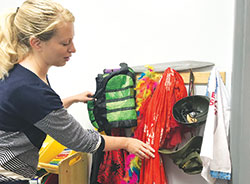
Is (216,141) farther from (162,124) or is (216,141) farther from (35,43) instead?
(35,43)

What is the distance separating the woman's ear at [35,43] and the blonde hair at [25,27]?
12 mm

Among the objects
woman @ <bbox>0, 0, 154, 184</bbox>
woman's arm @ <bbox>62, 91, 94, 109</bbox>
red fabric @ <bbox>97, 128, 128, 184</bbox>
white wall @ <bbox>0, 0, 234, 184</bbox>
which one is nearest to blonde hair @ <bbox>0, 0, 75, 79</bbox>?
woman @ <bbox>0, 0, 154, 184</bbox>

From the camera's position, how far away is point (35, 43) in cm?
107

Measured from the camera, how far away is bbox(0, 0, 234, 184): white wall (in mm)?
1445

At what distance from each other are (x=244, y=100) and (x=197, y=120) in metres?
0.47

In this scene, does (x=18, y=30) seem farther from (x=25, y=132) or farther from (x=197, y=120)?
(x=197, y=120)

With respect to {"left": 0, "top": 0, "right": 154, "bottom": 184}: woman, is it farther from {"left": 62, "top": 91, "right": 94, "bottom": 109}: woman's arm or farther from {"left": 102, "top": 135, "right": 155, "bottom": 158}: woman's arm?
{"left": 62, "top": 91, "right": 94, "bottom": 109}: woman's arm

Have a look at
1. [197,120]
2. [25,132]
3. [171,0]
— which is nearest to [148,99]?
[197,120]

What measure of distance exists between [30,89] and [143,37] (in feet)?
2.90

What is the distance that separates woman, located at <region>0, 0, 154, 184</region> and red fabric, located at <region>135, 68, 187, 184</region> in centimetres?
44

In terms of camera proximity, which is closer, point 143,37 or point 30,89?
point 30,89

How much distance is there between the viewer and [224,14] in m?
1.42

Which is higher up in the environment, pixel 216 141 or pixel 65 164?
pixel 216 141

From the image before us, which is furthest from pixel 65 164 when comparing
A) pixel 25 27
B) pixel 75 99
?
pixel 25 27
